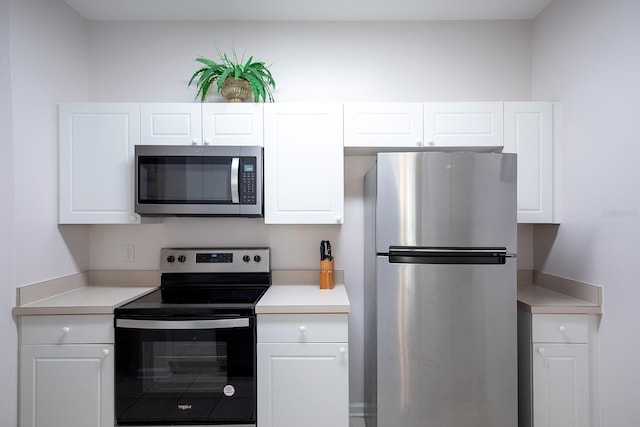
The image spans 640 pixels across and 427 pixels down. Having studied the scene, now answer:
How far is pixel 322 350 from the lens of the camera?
6.09 ft

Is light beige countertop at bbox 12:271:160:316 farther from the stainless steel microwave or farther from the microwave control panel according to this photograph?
the microwave control panel

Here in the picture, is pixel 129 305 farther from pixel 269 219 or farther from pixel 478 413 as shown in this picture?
pixel 478 413

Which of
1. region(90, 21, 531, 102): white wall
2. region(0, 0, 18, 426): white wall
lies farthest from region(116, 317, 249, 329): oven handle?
region(90, 21, 531, 102): white wall

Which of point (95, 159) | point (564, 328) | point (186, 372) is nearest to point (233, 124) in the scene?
point (95, 159)

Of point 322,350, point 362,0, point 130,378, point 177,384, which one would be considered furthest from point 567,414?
point 362,0

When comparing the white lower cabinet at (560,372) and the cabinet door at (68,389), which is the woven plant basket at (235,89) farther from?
the white lower cabinet at (560,372)

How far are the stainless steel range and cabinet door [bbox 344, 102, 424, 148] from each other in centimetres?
119

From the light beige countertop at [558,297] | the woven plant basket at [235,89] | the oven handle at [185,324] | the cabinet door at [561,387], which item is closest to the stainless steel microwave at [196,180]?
the woven plant basket at [235,89]

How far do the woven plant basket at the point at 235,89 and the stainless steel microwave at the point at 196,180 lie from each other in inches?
14.8

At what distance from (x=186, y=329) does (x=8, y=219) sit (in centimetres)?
108

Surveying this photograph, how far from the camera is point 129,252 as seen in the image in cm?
244

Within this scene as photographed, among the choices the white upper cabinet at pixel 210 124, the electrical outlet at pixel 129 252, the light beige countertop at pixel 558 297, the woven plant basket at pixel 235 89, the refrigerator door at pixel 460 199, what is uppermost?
the woven plant basket at pixel 235 89

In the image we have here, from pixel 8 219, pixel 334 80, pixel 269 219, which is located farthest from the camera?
pixel 334 80

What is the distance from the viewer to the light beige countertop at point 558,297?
187cm
